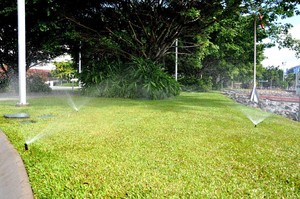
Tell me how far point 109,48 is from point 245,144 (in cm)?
1109

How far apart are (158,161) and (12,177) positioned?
1512 millimetres

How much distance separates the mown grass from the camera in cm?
211

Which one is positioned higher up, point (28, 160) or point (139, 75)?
point (139, 75)

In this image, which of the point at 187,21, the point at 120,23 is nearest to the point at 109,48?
the point at 120,23

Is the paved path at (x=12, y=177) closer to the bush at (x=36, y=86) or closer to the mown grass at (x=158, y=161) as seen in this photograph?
the mown grass at (x=158, y=161)

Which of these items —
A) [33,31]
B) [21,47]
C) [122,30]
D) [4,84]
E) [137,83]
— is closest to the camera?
[21,47]

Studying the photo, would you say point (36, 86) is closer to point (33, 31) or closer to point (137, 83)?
point (33, 31)

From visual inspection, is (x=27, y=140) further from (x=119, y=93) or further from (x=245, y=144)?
(x=119, y=93)

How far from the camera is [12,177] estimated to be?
2.38 m

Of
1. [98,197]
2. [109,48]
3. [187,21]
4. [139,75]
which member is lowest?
[98,197]

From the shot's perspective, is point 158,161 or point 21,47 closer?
point 158,161

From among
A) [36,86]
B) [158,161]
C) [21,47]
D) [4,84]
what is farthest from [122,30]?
[158,161]

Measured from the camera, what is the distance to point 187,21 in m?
12.9

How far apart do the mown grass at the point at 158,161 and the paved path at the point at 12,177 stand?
0.08m
